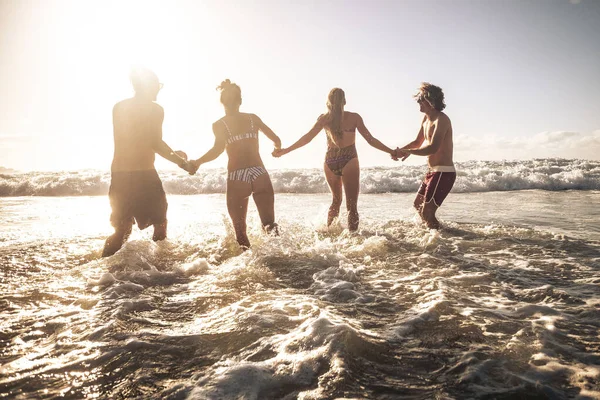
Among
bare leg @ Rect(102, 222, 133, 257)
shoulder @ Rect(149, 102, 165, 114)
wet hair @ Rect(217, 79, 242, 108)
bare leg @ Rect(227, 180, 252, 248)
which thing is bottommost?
bare leg @ Rect(102, 222, 133, 257)

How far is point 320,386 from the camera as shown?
1.93 m

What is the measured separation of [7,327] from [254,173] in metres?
3.02

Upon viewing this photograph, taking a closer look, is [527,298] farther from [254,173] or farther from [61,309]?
[61,309]

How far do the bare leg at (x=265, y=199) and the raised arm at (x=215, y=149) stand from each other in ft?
2.30

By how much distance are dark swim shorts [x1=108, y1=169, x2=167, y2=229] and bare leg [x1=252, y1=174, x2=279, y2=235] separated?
132 centimetres

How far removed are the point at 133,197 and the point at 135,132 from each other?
83cm

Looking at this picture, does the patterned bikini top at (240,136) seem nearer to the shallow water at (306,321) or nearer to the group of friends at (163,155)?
the group of friends at (163,155)

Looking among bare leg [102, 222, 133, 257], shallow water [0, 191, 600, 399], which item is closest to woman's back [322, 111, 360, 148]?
shallow water [0, 191, 600, 399]

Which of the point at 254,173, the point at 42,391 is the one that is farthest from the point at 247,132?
the point at 42,391

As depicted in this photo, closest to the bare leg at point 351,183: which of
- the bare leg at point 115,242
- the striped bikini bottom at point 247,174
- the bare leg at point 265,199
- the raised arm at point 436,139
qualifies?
the raised arm at point 436,139

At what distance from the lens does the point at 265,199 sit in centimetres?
497

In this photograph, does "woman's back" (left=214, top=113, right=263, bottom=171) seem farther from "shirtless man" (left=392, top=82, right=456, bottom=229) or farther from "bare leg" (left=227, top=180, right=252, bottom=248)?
"shirtless man" (left=392, top=82, right=456, bottom=229)

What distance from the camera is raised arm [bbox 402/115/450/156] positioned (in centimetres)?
586

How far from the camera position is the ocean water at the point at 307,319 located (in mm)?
1958
